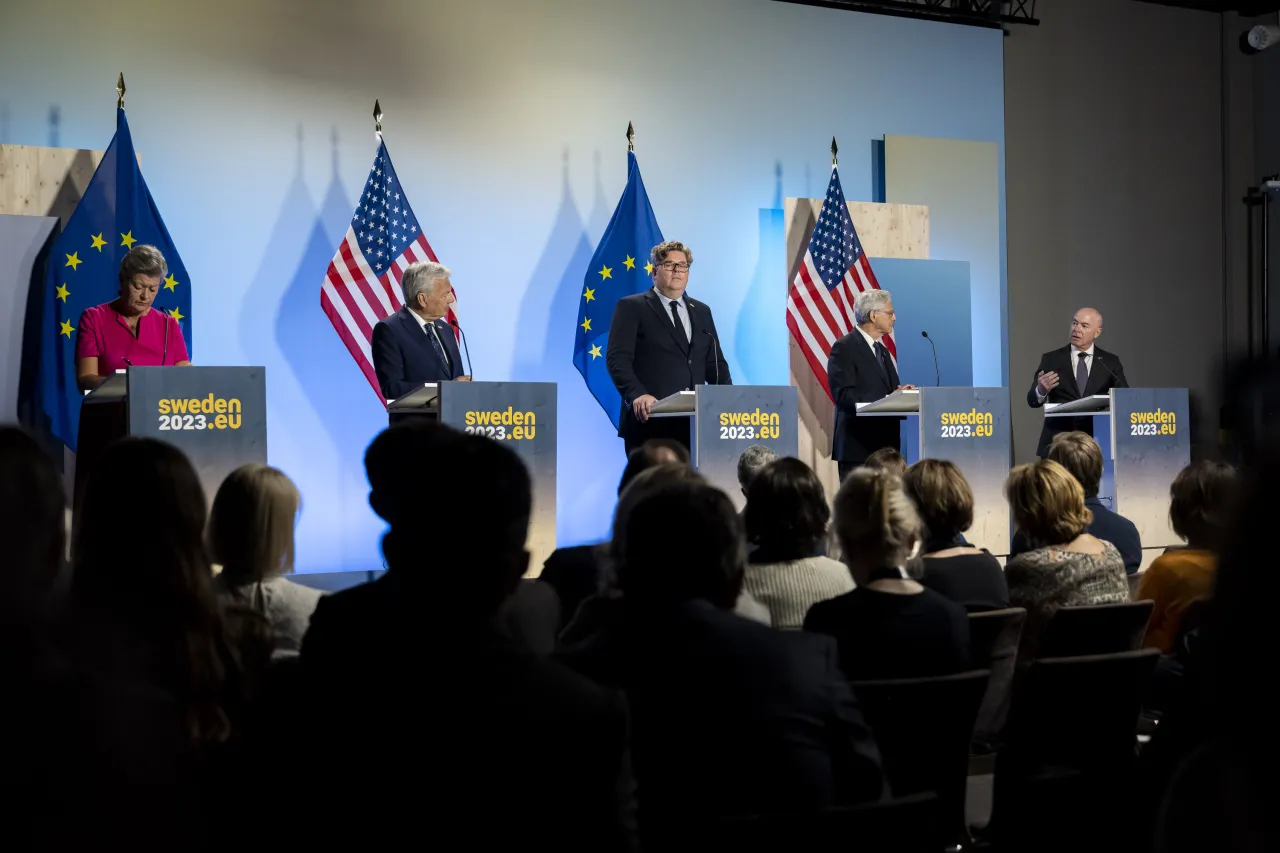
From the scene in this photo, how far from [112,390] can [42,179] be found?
6.69ft

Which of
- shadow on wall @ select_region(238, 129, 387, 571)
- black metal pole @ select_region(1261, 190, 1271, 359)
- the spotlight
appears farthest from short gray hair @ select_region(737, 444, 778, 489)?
the spotlight

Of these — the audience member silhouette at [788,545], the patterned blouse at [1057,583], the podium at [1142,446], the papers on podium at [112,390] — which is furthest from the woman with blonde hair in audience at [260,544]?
the podium at [1142,446]

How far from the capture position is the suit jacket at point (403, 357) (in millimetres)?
5961

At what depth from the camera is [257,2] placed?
7.44 meters

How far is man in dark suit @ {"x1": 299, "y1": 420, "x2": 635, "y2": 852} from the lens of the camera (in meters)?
1.38

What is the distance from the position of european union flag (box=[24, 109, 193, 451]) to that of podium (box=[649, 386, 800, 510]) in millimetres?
2628

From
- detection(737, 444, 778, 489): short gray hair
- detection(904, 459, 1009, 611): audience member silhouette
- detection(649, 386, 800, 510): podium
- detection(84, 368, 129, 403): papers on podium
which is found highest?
detection(84, 368, 129, 403): papers on podium

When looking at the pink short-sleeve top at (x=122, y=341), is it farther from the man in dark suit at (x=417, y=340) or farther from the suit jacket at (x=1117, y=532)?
the suit jacket at (x=1117, y=532)

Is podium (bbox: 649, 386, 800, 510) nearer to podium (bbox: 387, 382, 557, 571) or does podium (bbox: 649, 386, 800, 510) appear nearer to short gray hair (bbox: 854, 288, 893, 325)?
podium (bbox: 387, 382, 557, 571)

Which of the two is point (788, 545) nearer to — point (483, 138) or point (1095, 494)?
point (1095, 494)

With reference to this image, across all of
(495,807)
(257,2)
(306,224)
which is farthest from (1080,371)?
(495,807)

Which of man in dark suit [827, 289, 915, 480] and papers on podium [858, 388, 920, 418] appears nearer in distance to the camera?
papers on podium [858, 388, 920, 418]

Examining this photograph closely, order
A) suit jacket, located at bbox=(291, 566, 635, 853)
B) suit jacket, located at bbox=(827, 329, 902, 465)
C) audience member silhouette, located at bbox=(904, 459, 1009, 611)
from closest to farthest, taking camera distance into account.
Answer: suit jacket, located at bbox=(291, 566, 635, 853), audience member silhouette, located at bbox=(904, 459, 1009, 611), suit jacket, located at bbox=(827, 329, 902, 465)

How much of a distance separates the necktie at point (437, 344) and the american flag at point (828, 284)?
9.40 ft
